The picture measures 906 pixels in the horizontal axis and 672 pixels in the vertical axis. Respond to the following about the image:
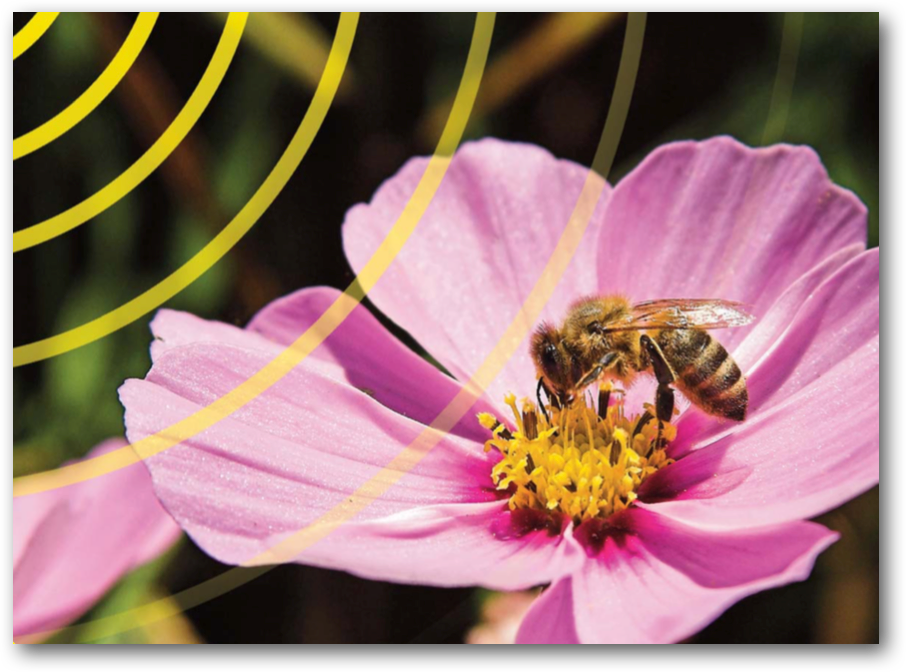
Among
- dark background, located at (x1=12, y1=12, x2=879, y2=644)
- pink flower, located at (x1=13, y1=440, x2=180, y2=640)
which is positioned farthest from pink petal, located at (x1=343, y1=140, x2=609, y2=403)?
pink flower, located at (x1=13, y1=440, x2=180, y2=640)

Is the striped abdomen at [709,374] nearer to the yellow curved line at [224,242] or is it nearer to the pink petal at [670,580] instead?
the pink petal at [670,580]

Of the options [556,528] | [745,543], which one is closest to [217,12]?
[556,528]

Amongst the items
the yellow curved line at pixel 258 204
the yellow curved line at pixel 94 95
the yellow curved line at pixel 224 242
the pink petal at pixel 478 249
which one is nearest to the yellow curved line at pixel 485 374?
the pink petal at pixel 478 249

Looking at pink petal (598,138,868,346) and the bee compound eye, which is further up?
pink petal (598,138,868,346)

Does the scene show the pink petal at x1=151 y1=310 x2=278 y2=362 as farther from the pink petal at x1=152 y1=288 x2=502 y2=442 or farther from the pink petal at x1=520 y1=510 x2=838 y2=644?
the pink petal at x1=520 y1=510 x2=838 y2=644

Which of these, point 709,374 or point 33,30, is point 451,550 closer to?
point 709,374

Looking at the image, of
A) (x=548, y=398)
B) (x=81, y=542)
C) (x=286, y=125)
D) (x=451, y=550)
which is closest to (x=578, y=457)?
(x=548, y=398)
